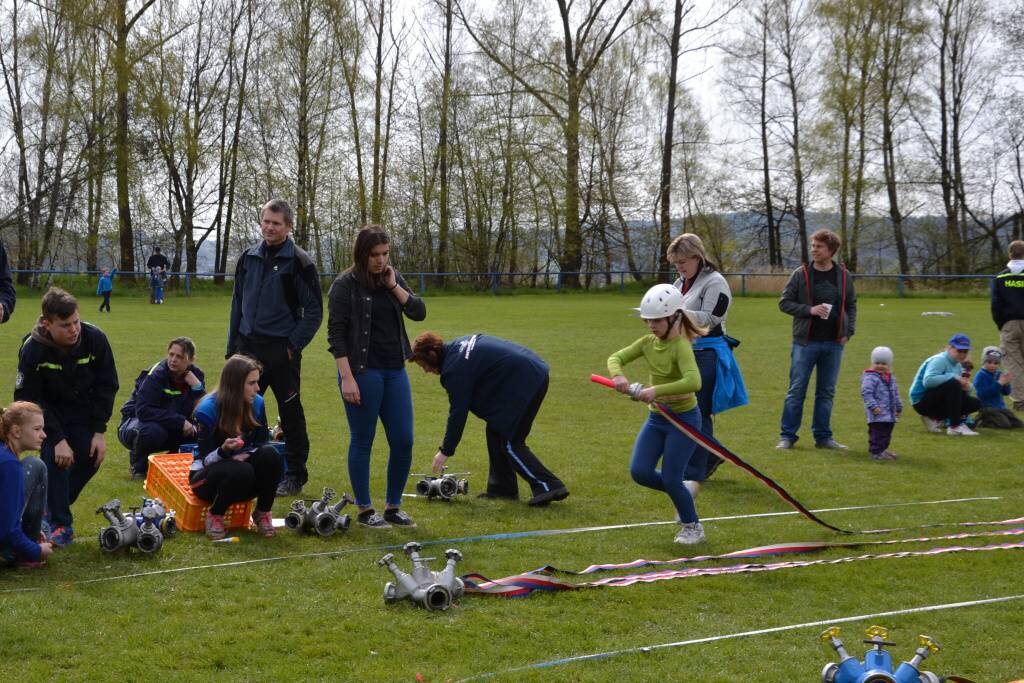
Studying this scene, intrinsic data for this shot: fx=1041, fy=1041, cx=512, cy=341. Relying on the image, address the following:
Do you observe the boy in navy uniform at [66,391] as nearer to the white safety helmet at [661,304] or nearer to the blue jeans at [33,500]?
the blue jeans at [33,500]

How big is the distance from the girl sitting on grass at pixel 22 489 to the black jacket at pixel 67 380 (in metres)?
0.32

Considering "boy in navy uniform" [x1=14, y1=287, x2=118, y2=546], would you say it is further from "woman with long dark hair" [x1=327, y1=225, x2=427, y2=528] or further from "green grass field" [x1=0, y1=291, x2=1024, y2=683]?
"woman with long dark hair" [x1=327, y1=225, x2=427, y2=528]

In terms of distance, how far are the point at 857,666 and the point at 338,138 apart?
44161 millimetres

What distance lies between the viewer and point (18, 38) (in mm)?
41844

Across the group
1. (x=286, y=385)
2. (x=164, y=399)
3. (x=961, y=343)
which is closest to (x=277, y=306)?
(x=286, y=385)

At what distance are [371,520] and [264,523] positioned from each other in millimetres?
679

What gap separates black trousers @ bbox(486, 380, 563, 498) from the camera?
24.4 feet

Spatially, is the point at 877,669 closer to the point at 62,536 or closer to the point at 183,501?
the point at 183,501

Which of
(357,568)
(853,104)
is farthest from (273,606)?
(853,104)

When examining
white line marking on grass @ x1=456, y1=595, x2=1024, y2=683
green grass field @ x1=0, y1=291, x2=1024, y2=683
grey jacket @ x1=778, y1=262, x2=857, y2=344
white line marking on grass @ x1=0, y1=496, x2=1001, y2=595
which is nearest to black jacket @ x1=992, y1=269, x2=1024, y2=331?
green grass field @ x1=0, y1=291, x2=1024, y2=683

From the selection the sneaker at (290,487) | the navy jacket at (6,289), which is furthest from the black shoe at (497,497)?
the navy jacket at (6,289)

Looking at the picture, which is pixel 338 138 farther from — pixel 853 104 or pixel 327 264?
pixel 853 104

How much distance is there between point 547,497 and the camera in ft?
24.3

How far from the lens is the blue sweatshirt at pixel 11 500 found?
16.9 feet
